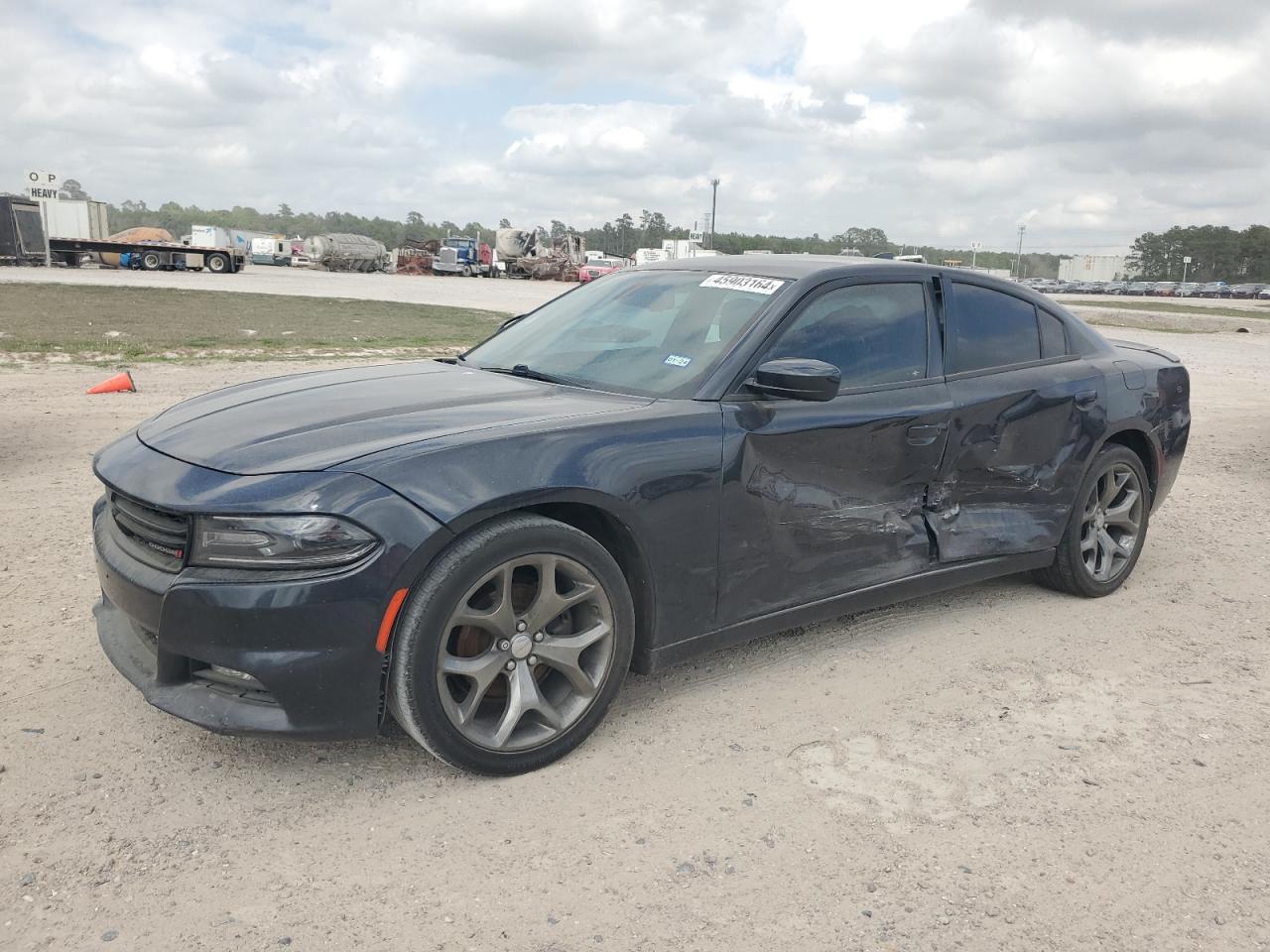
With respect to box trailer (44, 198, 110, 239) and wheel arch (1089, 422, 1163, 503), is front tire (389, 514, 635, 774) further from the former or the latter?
box trailer (44, 198, 110, 239)

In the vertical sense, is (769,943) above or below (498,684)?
below

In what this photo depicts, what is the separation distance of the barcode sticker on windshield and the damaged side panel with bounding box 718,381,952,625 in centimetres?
50

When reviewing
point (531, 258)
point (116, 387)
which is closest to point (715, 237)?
point (531, 258)

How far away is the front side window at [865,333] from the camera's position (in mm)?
3834

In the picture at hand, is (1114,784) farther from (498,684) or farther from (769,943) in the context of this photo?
(498,684)

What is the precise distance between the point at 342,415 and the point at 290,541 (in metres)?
0.68

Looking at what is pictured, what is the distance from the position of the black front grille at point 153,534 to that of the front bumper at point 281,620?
0.15 ft

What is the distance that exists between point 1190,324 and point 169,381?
30.3 m

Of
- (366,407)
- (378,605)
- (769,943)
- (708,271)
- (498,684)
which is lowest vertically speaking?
(769,943)

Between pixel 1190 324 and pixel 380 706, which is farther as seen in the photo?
pixel 1190 324

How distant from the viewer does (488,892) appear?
256 centimetres

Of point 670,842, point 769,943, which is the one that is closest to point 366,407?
point 670,842

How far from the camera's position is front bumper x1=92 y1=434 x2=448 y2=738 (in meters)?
2.72

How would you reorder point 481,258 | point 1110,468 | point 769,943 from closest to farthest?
point 769,943
point 1110,468
point 481,258
